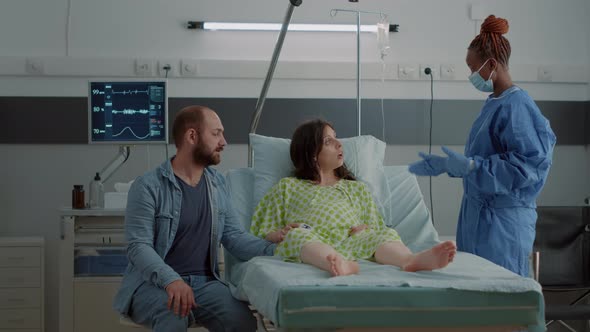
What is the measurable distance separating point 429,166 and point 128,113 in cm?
156

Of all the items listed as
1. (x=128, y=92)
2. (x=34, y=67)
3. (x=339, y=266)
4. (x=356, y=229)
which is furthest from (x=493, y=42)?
(x=34, y=67)

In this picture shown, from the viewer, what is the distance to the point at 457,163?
287 cm

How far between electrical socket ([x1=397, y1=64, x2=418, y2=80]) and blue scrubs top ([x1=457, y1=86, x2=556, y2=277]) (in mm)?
1601

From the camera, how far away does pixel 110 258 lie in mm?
3758

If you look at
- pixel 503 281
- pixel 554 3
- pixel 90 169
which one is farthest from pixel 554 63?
pixel 503 281

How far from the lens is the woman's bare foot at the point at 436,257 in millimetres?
2219

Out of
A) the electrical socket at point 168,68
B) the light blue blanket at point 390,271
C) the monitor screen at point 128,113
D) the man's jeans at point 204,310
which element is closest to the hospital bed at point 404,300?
the light blue blanket at point 390,271

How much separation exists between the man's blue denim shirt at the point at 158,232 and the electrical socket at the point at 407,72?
1.95 m

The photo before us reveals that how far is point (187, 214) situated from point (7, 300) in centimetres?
156

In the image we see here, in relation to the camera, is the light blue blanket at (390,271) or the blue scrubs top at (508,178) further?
the blue scrubs top at (508,178)

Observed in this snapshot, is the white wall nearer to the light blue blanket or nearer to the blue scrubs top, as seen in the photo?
the light blue blanket

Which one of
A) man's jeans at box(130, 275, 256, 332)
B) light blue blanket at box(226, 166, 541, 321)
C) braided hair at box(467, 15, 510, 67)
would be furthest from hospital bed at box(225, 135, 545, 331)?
braided hair at box(467, 15, 510, 67)

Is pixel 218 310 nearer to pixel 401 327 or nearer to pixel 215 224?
pixel 215 224

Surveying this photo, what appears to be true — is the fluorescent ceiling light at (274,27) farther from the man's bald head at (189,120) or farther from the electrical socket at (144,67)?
the man's bald head at (189,120)
